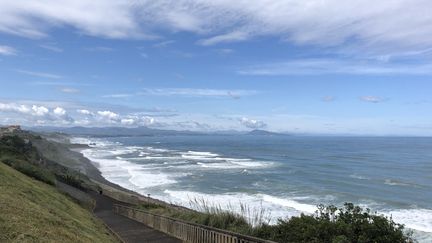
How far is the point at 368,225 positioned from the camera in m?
8.48

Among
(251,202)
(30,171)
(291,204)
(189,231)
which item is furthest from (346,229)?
(251,202)

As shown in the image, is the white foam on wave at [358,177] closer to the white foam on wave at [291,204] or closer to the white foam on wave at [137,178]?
the white foam on wave at [291,204]

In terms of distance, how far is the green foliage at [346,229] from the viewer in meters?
8.30

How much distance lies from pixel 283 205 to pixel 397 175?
1051 inches

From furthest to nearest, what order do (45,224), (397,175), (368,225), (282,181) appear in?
1. (397,175)
2. (282,181)
3. (45,224)
4. (368,225)

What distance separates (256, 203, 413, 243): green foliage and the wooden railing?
0.99m

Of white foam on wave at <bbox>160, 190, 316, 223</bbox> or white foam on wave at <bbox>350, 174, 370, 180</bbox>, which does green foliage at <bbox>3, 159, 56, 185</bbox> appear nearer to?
white foam on wave at <bbox>160, 190, 316, 223</bbox>

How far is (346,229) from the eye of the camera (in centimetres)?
848

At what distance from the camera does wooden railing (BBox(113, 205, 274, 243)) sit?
31.7 feet

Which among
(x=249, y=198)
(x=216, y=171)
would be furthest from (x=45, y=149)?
(x=249, y=198)

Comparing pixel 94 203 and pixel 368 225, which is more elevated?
pixel 368 225

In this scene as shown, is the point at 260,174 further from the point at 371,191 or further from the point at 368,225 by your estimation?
the point at 368,225

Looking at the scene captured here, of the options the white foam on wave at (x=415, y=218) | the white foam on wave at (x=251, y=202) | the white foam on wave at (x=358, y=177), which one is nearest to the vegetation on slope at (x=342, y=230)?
the white foam on wave at (x=251, y=202)

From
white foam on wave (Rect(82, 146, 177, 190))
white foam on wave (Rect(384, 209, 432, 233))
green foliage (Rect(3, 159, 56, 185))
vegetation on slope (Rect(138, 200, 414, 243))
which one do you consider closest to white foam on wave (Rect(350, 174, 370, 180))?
white foam on wave (Rect(384, 209, 432, 233))
